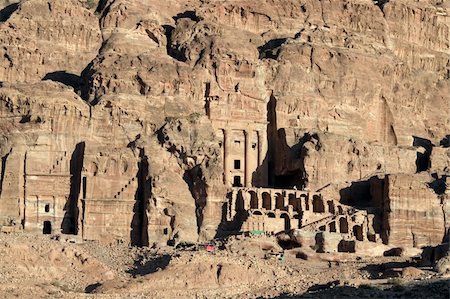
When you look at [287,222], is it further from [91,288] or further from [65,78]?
[65,78]

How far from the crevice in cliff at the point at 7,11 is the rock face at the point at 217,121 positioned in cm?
28

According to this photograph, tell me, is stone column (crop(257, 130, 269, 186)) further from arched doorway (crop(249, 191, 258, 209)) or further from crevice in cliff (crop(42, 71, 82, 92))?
crevice in cliff (crop(42, 71, 82, 92))

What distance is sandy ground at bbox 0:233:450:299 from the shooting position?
6097cm

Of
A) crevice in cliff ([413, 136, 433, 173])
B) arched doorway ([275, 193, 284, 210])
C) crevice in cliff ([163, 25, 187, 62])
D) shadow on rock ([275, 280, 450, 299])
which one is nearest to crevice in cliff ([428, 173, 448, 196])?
crevice in cliff ([413, 136, 433, 173])

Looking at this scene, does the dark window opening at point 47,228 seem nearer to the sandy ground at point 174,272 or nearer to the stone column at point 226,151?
the sandy ground at point 174,272

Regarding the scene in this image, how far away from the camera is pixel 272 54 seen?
314 feet

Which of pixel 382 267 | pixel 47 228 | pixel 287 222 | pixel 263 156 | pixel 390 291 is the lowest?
pixel 382 267

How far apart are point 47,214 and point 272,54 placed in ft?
84.4

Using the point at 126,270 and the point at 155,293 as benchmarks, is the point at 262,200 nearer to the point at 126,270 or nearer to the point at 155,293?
the point at 126,270

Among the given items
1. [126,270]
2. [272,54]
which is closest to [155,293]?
[126,270]

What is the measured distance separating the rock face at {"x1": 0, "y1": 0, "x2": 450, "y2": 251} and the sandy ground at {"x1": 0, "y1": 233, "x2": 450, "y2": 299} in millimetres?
7709

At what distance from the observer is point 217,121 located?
90312mm

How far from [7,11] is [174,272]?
4827 centimetres

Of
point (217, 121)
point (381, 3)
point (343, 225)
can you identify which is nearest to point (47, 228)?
point (217, 121)
